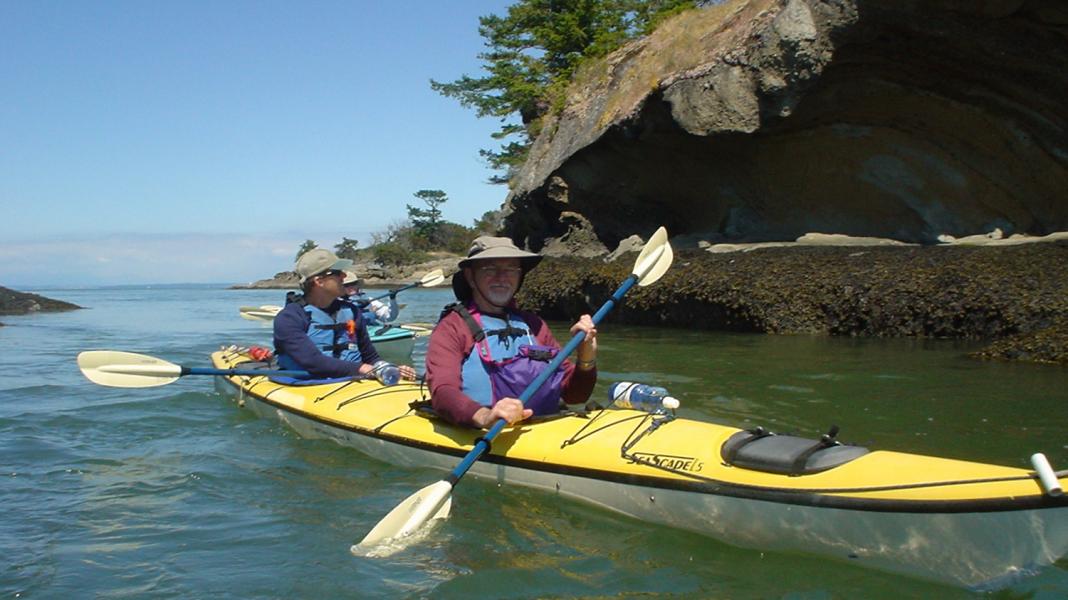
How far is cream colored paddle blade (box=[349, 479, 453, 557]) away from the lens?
3.81 m

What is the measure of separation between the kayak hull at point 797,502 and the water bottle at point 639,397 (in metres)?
0.16

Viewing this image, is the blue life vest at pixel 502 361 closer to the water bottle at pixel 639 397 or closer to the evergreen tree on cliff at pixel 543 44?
the water bottle at pixel 639 397

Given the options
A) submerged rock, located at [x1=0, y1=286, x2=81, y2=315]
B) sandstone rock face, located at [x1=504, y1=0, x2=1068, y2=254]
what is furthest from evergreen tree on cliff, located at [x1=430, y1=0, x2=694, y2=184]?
submerged rock, located at [x1=0, y1=286, x2=81, y2=315]

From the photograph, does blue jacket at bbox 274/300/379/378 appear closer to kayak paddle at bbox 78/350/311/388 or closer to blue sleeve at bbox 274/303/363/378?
blue sleeve at bbox 274/303/363/378

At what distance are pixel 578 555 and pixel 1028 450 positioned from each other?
280 centimetres

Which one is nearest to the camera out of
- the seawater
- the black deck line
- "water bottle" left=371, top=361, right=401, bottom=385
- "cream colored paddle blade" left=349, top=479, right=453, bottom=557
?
the black deck line

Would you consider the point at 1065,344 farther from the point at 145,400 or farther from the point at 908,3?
the point at 145,400

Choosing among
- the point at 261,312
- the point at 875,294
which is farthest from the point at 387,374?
the point at 261,312

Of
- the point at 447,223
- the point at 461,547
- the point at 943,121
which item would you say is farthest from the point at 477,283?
the point at 447,223

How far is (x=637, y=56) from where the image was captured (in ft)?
49.6

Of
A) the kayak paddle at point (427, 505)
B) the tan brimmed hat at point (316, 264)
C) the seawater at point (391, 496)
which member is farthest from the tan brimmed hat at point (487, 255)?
the tan brimmed hat at point (316, 264)

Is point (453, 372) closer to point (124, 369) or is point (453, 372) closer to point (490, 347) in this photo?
point (490, 347)

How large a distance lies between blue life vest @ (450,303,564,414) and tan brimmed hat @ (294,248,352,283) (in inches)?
86.2

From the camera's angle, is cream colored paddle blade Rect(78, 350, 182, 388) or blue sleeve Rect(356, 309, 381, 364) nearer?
cream colored paddle blade Rect(78, 350, 182, 388)
